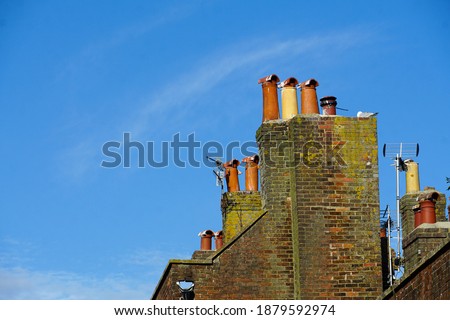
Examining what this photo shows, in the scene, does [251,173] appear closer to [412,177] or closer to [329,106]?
[412,177]

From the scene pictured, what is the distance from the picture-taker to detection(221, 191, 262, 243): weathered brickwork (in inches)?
1289

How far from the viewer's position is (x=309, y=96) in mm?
28578

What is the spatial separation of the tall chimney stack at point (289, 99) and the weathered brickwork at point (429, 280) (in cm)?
700

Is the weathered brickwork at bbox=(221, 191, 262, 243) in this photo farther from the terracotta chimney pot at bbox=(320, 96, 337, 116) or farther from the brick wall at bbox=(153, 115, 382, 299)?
the terracotta chimney pot at bbox=(320, 96, 337, 116)

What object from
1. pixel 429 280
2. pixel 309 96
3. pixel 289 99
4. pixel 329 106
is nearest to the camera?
pixel 429 280

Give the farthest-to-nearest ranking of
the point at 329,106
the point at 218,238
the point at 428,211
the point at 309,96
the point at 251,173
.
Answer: the point at 218,238, the point at 251,173, the point at 309,96, the point at 329,106, the point at 428,211

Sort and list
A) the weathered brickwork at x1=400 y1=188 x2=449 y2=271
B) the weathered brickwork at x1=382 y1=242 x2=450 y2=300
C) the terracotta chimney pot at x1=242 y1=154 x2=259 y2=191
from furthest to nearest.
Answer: the terracotta chimney pot at x1=242 y1=154 x2=259 y2=191
the weathered brickwork at x1=400 y1=188 x2=449 y2=271
the weathered brickwork at x1=382 y1=242 x2=450 y2=300

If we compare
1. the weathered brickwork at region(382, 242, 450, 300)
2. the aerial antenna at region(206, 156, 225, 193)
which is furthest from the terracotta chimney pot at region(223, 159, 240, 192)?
the weathered brickwork at region(382, 242, 450, 300)

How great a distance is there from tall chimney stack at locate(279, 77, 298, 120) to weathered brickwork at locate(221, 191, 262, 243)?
4.32 m

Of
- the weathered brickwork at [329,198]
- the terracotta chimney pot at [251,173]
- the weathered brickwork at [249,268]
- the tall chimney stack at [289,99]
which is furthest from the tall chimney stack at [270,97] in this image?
the terracotta chimney pot at [251,173]

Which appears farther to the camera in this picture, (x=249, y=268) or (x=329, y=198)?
(x=249, y=268)

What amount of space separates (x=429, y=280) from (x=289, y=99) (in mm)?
8635

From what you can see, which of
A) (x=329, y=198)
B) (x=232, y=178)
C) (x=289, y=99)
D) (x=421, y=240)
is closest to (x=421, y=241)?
(x=421, y=240)
